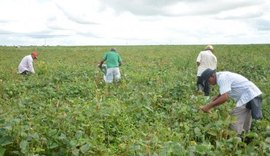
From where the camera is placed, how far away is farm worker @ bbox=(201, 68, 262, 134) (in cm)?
603

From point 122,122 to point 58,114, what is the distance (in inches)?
51.1

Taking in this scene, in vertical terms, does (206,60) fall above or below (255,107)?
above

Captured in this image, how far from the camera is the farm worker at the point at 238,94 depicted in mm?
6031

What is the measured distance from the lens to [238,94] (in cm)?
632

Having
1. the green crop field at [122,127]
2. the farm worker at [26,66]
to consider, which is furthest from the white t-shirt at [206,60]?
the farm worker at [26,66]

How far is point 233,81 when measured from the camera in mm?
6184

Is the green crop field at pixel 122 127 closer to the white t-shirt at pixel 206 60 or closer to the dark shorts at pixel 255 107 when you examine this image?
the dark shorts at pixel 255 107

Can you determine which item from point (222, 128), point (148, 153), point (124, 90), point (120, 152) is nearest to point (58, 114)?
point (120, 152)

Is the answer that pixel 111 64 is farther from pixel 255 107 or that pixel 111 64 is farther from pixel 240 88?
pixel 255 107

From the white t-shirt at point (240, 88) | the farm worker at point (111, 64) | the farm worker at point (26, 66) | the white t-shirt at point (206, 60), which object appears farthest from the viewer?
the farm worker at point (26, 66)

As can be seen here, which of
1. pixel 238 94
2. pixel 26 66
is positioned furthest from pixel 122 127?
pixel 26 66

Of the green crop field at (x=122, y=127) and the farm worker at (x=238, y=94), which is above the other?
the farm worker at (x=238, y=94)

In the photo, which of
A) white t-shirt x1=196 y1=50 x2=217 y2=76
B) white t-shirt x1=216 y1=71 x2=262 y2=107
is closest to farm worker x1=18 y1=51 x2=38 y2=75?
white t-shirt x1=196 y1=50 x2=217 y2=76

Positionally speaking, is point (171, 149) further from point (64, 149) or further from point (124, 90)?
point (124, 90)
